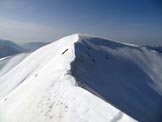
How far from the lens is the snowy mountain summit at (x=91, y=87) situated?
13.6m

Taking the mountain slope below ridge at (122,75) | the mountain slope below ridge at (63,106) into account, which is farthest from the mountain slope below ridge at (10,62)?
the mountain slope below ridge at (63,106)

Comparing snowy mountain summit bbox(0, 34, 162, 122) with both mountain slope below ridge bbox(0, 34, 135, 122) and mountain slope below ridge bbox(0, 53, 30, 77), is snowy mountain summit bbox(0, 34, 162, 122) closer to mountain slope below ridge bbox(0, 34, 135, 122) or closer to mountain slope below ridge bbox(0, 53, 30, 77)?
mountain slope below ridge bbox(0, 34, 135, 122)

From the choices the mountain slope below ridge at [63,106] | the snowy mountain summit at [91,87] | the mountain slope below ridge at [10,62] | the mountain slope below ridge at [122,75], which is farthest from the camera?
the mountain slope below ridge at [10,62]

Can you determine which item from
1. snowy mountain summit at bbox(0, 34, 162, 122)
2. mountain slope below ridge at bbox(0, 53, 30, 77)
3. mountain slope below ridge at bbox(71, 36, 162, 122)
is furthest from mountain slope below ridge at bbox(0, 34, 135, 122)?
mountain slope below ridge at bbox(0, 53, 30, 77)

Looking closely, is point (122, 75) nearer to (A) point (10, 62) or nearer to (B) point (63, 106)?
(B) point (63, 106)

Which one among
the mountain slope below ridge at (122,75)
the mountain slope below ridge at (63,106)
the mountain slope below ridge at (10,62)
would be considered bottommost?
the mountain slope below ridge at (10,62)

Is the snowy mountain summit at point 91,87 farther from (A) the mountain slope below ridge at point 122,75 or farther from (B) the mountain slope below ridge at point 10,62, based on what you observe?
(B) the mountain slope below ridge at point 10,62

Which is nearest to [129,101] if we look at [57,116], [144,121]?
[144,121]

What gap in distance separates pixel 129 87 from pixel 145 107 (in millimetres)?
3011

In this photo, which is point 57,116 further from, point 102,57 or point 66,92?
point 102,57

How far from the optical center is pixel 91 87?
1981 centimetres

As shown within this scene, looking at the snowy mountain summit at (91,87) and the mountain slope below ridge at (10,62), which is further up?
the snowy mountain summit at (91,87)

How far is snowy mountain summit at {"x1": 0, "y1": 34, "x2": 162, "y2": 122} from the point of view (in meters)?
13.6

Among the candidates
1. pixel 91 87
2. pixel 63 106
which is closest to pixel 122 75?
pixel 91 87
